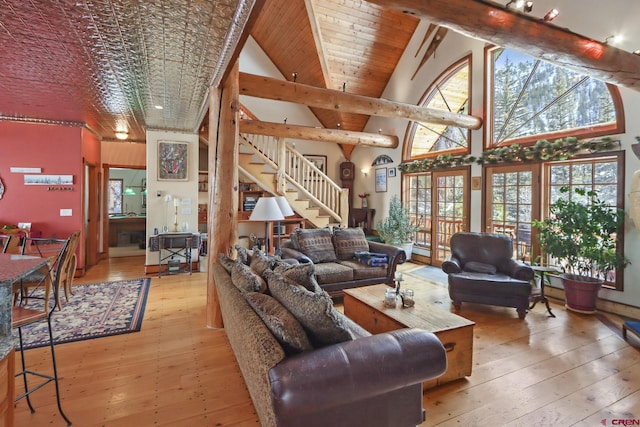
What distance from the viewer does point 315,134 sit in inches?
263

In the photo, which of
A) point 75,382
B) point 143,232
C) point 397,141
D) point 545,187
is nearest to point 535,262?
point 545,187

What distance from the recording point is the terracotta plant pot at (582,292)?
3.69 m

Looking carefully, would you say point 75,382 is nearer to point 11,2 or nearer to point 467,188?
point 11,2

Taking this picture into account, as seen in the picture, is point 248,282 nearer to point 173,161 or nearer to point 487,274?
point 487,274

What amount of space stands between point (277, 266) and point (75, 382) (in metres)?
1.69

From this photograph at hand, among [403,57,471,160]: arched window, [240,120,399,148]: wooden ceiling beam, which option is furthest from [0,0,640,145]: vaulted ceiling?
[240,120,399,148]: wooden ceiling beam

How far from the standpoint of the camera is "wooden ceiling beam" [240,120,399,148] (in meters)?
5.94

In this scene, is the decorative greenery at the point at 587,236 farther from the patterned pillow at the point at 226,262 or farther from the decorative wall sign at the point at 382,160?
the decorative wall sign at the point at 382,160

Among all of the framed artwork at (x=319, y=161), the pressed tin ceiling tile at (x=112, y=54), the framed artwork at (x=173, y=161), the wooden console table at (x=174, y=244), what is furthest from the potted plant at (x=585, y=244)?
the framed artwork at (x=319, y=161)

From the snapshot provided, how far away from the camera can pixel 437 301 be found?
163 inches

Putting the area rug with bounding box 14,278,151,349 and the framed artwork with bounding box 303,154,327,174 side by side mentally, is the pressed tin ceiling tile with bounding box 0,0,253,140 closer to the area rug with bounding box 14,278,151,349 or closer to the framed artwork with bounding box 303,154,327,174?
the area rug with bounding box 14,278,151,349

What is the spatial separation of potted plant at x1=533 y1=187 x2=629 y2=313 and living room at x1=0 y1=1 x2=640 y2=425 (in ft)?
0.82

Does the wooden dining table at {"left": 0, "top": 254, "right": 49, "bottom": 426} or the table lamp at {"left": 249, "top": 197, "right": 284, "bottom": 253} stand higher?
the table lamp at {"left": 249, "top": 197, "right": 284, "bottom": 253}

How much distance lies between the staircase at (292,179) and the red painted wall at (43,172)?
284cm
